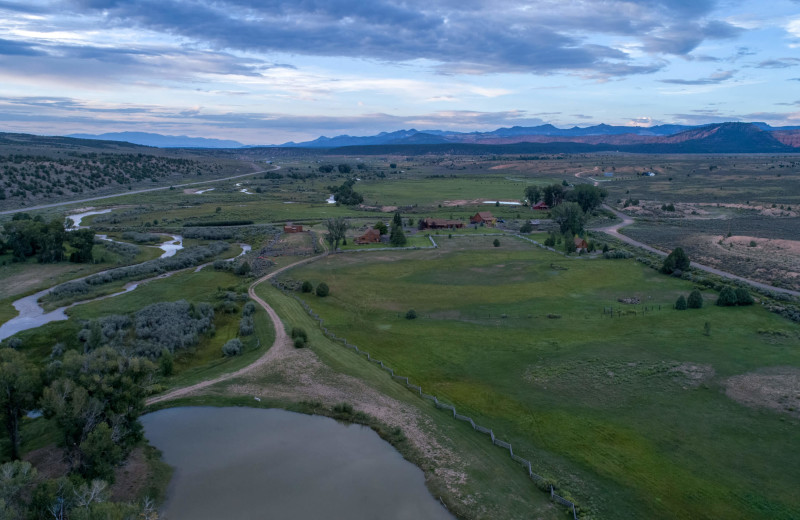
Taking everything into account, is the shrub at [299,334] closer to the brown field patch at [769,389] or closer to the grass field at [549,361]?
the grass field at [549,361]

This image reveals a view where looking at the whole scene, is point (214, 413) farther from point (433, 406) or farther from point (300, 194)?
point (300, 194)

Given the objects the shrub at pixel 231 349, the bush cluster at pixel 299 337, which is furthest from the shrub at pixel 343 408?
the shrub at pixel 231 349

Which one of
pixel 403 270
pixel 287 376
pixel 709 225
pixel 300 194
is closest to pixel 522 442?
pixel 287 376

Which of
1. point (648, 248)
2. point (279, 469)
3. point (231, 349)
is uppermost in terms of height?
point (648, 248)

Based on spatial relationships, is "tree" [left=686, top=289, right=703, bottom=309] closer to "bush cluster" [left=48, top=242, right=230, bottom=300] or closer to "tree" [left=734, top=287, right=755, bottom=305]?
"tree" [left=734, top=287, right=755, bottom=305]

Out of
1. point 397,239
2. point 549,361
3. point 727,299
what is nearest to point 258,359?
point 549,361

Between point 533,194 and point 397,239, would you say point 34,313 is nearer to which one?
point 397,239

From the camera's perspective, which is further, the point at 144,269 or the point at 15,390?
the point at 144,269
